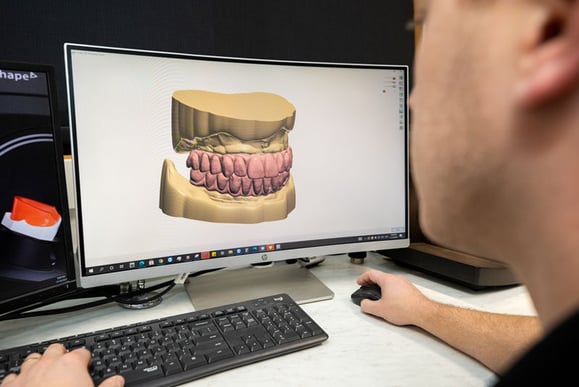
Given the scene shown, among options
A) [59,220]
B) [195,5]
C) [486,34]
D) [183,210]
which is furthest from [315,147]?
[195,5]

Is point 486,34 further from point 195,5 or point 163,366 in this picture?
point 195,5

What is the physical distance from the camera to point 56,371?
1.93 ft

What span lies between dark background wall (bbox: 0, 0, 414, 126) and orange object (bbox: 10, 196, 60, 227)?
58cm

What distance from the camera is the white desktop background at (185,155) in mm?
822

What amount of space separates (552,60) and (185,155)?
28.9 inches

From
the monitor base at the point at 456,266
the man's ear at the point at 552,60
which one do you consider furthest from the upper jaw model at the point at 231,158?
the man's ear at the point at 552,60

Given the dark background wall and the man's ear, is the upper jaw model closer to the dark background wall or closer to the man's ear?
the dark background wall

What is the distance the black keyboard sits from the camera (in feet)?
2.06

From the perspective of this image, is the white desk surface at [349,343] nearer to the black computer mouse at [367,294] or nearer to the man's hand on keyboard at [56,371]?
the black computer mouse at [367,294]

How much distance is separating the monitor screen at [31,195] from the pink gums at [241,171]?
271 mm

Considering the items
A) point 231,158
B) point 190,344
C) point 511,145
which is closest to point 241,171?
point 231,158

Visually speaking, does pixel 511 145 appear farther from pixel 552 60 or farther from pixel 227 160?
pixel 227 160

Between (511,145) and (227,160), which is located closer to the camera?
(511,145)

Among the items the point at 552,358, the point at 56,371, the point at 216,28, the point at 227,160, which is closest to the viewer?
the point at 552,358
